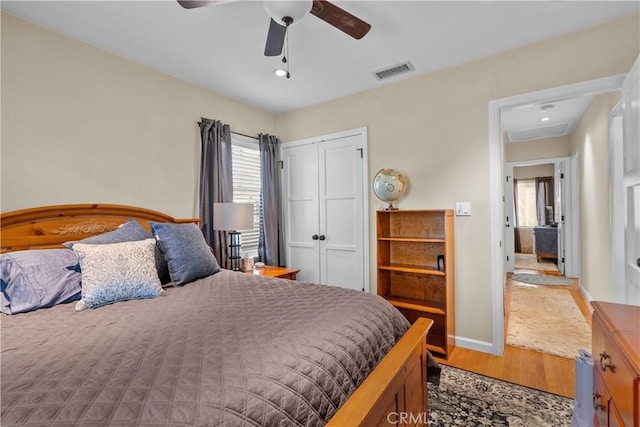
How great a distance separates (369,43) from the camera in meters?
2.42

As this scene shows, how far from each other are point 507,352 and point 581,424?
1.26m

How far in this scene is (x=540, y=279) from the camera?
5312 millimetres

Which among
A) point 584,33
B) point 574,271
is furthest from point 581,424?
point 574,271

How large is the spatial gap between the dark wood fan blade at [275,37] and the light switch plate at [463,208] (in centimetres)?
205

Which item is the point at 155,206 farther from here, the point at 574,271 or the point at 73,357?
→ the point at 574,271

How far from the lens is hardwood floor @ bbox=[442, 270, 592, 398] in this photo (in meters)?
2.17

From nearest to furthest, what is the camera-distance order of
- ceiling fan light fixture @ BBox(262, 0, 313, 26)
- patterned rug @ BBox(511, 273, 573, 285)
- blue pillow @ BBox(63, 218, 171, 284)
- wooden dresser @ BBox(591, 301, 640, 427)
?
wooden dresser @ BBox(591, 301, 640, 427) < ceiling fan light fixture @ BBox(262, 0, 313, 26) < blue pillow @ BBox(63, 218, 171, 284) < patterned rug @ BBox(511, 273, 573, 285)

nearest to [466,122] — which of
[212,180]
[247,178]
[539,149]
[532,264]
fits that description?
[247,178]

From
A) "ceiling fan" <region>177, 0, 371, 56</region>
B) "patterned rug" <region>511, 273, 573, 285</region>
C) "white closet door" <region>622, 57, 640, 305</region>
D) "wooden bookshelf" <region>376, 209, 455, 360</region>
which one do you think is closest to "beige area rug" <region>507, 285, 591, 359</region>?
"patterned rug" <region>511, 273, 573, 285</region>

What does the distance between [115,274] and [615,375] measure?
7.26 feet

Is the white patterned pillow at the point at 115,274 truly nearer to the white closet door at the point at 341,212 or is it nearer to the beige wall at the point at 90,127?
the beige wall at the point at 90,127

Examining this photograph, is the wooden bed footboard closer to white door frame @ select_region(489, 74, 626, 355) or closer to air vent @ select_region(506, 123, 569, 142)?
white door frame @ select_region(489, 74, 626, 355)

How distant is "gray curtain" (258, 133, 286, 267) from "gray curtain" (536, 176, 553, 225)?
7.89 meters

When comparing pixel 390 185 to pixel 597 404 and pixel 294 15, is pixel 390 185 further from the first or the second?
pixel 597 404
